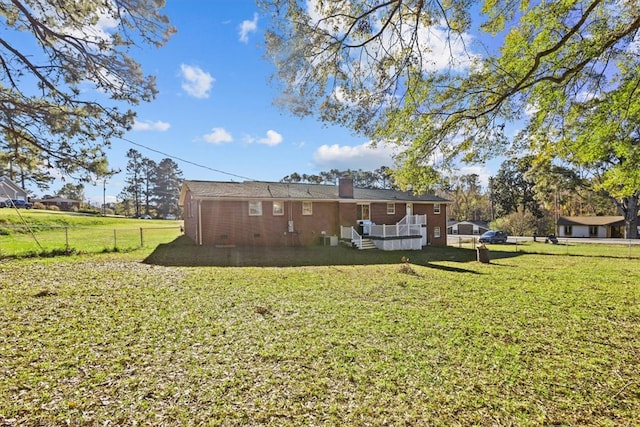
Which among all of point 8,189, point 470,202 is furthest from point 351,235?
point 470,202

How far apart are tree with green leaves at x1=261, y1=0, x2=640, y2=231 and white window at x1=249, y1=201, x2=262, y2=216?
11203 mm

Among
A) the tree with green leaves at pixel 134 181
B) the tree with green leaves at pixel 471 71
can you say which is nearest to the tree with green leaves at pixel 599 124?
the tree with green leaves at pixel 471 71

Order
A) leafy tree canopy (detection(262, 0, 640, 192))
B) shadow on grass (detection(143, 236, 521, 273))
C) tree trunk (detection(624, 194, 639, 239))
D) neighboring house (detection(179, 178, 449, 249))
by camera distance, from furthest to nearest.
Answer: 1. tree trunk (detection(624, 194, 639, 239))
2. neighboring house (detection(179, 178, 449, 249))
3. shadow on grass (detection(143, 236, 521, 273))
4. leafy tree canopy (detection(262, 0, 640, 192))

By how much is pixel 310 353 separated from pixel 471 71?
6295mm

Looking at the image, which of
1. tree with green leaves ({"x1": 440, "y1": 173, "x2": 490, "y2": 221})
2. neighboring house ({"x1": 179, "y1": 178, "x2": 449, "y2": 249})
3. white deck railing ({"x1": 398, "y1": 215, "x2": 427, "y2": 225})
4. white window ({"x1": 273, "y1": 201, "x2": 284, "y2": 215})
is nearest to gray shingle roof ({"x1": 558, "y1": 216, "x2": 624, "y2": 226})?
tree with green leaves ({"x1": 440, "y1": 173, "x2": 490, "y2": 221})

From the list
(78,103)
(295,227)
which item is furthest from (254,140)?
(78,103)

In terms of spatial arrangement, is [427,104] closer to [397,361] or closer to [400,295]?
[400,295]

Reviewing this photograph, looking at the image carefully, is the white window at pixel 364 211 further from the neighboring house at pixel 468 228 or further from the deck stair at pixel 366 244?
the neighboring house at pixel 468 228

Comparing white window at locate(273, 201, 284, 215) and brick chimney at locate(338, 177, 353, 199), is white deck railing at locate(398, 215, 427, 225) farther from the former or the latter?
white window at locate(273, 201, 284, 215)

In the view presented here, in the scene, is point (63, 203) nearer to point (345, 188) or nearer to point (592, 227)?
point (345, 188)

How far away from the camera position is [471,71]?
6.21 metres

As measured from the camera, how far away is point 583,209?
54562mm

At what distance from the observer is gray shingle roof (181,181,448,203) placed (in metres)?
16.3

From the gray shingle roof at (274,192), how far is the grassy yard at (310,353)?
8.41 meters
